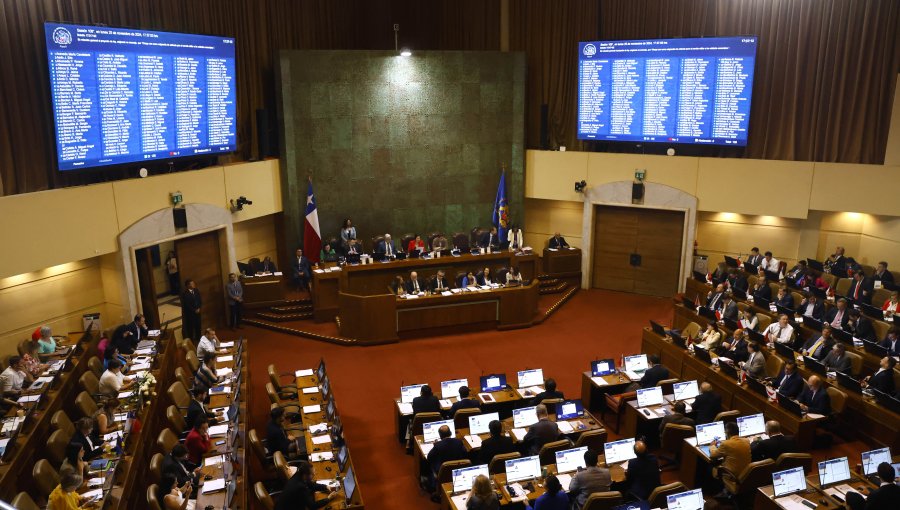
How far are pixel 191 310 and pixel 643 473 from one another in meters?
9.75

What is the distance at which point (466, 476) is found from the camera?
743cm

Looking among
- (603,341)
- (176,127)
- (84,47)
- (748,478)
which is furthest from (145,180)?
(748,478)

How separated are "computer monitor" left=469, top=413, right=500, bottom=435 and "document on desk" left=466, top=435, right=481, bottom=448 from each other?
75 millimetres

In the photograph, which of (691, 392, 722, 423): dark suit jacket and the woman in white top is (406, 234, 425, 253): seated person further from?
(691, 392, 722, 423): dark suit jacket

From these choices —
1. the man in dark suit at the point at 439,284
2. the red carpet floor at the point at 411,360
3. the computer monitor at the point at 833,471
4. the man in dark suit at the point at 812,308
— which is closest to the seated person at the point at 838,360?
the red carpet floor at the point at 411,360

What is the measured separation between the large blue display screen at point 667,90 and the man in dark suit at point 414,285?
584cm

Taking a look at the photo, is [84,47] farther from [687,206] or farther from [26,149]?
[687,206]

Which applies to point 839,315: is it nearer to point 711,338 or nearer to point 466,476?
point 711,338

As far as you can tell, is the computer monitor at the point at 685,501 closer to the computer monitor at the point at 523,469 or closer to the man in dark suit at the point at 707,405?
the computer monitor at the point at 523,469

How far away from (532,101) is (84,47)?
10.8m

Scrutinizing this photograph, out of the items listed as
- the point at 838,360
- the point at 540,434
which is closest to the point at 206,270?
the point at 540,434

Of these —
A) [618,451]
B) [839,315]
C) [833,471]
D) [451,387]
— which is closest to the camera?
[833,471]

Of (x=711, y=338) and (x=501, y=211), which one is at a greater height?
(x=501, y=211)

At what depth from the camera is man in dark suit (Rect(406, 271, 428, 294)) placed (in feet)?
46.8
